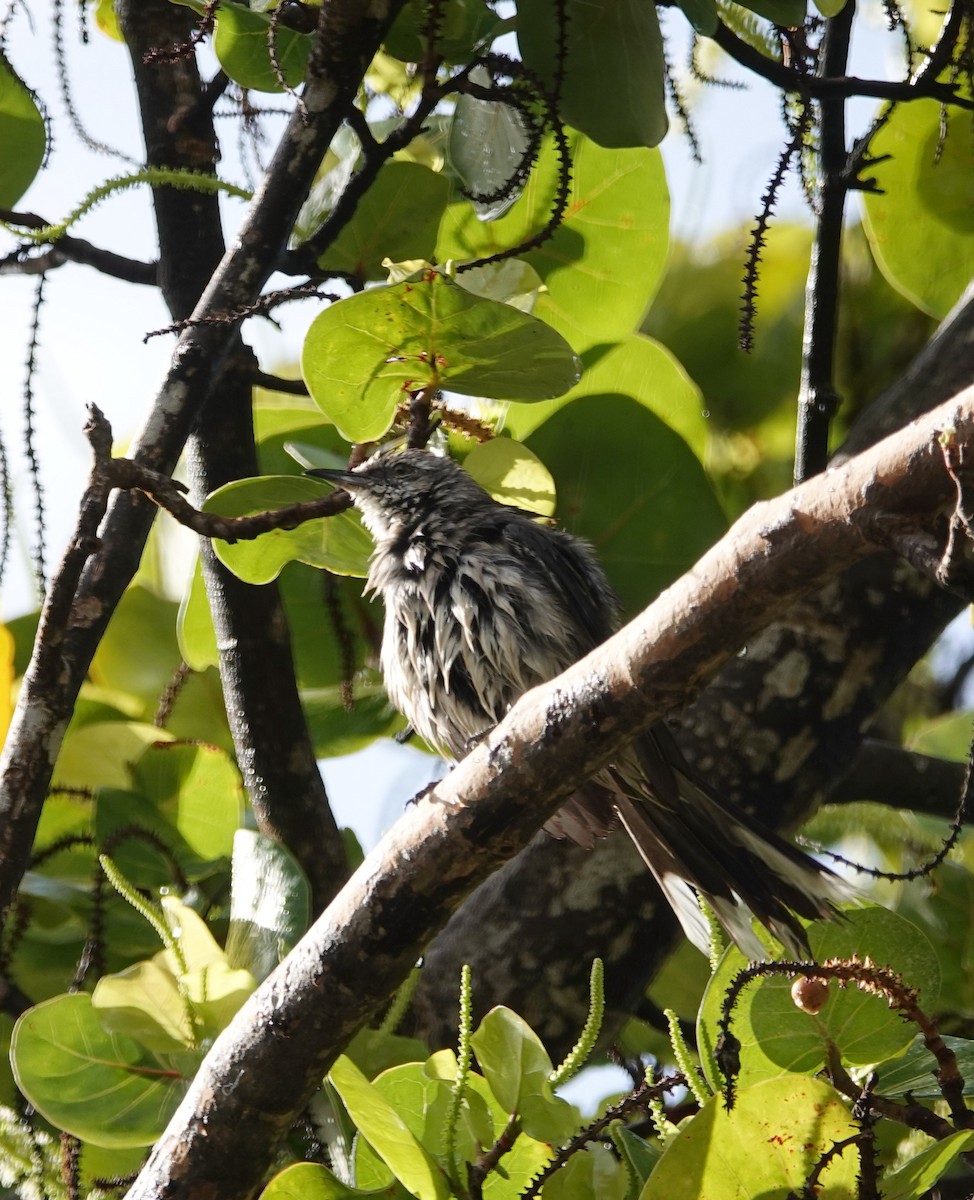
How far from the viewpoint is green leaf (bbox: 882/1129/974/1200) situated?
1.93 m

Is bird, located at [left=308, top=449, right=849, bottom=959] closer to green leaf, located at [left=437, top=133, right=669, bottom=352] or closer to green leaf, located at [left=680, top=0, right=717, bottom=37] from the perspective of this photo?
green leaf, located at [left=437, top=133, right=669, bottom=352]

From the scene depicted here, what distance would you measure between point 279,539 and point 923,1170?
175 centimetres

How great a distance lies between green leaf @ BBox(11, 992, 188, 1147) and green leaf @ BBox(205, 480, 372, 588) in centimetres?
95

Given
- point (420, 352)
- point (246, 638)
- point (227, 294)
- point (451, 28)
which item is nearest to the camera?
point (227, 294)

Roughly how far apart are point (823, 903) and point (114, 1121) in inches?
58.2

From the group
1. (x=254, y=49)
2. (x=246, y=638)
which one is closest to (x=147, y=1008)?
(x=246, y=638)

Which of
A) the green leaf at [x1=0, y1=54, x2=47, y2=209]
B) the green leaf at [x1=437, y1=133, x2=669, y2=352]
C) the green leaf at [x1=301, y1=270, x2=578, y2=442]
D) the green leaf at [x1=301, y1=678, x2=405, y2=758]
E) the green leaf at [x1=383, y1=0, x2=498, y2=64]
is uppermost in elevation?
the green leaf at [x1=0, y1=54, x2=47, y2=209]

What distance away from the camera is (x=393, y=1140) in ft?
6.82

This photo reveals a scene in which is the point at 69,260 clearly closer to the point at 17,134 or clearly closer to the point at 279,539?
the point at 17,134

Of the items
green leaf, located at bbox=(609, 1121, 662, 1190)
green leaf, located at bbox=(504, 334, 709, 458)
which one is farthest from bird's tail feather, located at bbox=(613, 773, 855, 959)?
green leaf, located at bbox=(504, 334, 709, 458)

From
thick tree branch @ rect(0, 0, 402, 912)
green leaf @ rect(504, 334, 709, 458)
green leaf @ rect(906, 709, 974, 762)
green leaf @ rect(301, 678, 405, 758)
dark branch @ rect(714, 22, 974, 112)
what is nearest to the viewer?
thick tree branch @ rect(0, 0, 402, 912)

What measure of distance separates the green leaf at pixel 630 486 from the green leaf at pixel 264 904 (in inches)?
50.0

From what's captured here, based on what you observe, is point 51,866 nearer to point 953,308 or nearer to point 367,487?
point 367,487

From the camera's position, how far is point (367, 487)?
3539 mm
